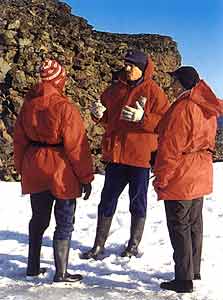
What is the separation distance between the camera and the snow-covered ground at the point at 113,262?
16.8ft

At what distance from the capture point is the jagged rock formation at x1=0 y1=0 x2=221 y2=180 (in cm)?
1200

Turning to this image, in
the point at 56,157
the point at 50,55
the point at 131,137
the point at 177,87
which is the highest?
the point at 50,55

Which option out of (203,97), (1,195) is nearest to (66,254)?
(203,97)

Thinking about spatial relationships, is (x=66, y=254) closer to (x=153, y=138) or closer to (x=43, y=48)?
(x=153, y=138)

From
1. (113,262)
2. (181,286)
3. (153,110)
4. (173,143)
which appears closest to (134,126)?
(153,110)

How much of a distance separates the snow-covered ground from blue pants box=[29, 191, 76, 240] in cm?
47

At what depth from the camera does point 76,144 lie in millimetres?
5195

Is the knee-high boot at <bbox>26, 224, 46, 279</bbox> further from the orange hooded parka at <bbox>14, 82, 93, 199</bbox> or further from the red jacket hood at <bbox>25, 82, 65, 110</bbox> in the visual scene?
the red jacket hood at <bbox>25, 82, 65, 110</bbox>

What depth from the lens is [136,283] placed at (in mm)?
5410

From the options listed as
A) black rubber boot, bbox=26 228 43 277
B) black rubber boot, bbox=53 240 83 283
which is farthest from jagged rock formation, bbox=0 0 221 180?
black rubber boot, bbox=53 240 83 283

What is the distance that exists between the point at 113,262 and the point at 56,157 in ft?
4.93

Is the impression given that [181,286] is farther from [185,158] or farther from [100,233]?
[100,233]

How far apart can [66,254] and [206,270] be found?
1423 mm

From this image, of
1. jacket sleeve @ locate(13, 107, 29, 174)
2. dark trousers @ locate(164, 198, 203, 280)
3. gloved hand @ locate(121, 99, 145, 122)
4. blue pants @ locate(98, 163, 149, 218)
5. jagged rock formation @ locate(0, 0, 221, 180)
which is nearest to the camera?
dark trousers @ locate(164, 198, 203, 280)
